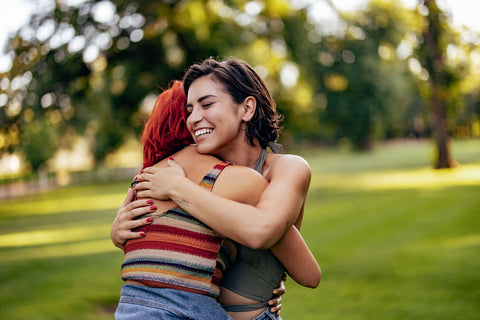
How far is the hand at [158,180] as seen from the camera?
1901mm

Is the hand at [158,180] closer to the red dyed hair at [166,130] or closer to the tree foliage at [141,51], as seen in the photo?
the red dyed hair at [166,130]

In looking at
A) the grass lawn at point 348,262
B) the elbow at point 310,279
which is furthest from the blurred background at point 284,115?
the elbow at point 310,279

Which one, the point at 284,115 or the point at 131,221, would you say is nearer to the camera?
the point at 131,221

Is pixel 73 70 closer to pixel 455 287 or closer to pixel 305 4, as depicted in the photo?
pixel 305 4

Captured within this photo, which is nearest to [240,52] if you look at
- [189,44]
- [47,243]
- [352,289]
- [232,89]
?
[189,44]

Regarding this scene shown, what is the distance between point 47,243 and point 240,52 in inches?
379

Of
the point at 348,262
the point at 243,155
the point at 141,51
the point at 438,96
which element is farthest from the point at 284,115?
the point at 243,155

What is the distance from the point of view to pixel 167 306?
1730mm

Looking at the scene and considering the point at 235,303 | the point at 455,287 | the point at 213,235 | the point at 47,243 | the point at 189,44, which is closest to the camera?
the point at 213,235

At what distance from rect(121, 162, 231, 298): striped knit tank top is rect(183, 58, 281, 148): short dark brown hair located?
1.21 ft

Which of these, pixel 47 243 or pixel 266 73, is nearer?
pixel 47 243

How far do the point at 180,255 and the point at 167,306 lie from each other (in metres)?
0.17

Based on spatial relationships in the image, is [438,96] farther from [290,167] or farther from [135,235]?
[135,235]

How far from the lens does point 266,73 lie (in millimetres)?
25297
